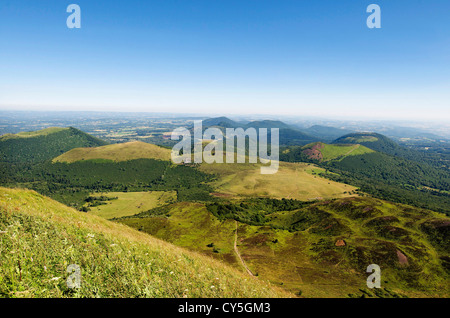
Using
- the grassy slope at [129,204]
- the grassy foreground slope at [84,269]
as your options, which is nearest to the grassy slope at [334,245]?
the grassy foreground slope at [84,269]

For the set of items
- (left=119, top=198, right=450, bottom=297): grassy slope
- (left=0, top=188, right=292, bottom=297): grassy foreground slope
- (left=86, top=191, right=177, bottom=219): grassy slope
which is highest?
(left=0, top=188, right=292, bottom=297): grassy foreground slope

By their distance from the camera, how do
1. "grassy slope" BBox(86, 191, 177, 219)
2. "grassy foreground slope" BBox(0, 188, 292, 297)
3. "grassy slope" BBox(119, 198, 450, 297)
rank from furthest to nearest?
"grassy slope" BBox(86, 191, 177, 219), "grassy slope" BBox(119, 198, 450, 297), "grassy foreground slope" BBox(0, 188, 292, 297)

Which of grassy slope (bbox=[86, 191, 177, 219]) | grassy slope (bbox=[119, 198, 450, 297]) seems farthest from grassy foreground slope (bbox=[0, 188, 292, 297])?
grassy slope (bbox=[86, 191, 177, 219])

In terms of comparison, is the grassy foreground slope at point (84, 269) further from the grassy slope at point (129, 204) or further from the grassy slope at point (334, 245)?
the grassy slope at point (129, 204)

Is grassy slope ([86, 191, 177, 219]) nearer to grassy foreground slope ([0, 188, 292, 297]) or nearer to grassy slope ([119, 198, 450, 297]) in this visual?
grassy slope ([119, 198, 450, 297])

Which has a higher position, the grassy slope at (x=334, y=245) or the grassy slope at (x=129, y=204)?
the grassy slope at (x=334, y=245)
